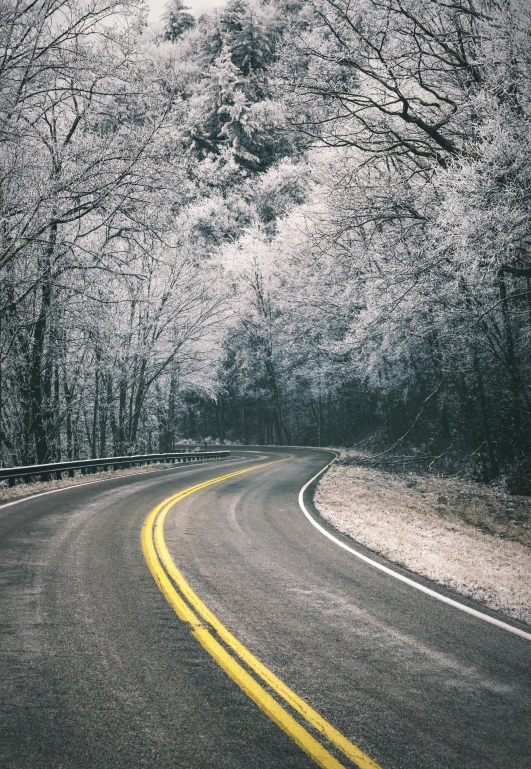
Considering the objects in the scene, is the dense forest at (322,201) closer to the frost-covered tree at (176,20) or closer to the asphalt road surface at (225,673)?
the asphalt road surface at (225,673)

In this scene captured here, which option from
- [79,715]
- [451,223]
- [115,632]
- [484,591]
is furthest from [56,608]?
[451,223]

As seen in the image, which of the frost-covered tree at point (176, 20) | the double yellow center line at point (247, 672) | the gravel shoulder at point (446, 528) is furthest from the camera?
the frost-covered tree at point (176, 20)

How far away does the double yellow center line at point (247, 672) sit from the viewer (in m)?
2.70

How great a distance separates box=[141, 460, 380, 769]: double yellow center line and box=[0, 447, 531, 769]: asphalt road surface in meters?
0.05

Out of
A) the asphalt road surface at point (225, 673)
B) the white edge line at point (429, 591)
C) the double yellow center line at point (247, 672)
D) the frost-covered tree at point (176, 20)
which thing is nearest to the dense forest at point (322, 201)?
the white edge line at point (429, 591)

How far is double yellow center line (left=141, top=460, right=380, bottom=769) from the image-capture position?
8.84 feet

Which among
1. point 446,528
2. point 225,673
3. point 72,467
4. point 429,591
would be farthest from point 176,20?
point 225,673

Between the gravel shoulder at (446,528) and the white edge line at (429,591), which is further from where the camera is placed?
the gravel shoulder at (446,528)

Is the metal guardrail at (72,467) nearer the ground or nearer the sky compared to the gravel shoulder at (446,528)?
nearer the sky

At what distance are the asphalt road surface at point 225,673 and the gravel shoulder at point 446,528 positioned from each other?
3.21 ft

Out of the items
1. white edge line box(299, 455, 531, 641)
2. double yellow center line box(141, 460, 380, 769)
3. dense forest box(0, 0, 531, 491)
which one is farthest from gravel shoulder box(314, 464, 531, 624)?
double yellow center line box(141, 460, 380, 769)

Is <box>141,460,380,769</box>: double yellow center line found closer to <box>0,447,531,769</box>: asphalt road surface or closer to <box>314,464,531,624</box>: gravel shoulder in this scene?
<box>0,447,531,769</box>: asphalt road surface

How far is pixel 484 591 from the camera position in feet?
18.2

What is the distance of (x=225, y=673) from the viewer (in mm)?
3465
